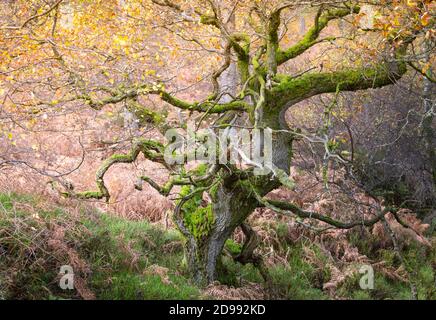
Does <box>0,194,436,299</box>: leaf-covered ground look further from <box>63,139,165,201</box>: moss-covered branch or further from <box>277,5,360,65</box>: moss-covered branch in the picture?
<box>277,5,360,65</box>: moss-covered branch

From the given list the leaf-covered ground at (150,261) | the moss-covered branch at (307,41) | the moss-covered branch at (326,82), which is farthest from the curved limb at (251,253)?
the moss-covered branch at (307,41)

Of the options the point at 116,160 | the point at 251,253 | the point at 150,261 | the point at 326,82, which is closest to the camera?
the point at 116,160

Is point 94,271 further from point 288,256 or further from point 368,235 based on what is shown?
point 368,235

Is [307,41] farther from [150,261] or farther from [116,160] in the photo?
[150,261]

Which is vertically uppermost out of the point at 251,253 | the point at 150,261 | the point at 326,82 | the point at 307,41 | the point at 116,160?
the point at 307,41

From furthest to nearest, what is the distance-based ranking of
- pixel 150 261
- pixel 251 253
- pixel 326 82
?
pixel 251 253 → pixel 150 261 → pixel 326 82

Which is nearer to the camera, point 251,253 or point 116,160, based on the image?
point 116,160

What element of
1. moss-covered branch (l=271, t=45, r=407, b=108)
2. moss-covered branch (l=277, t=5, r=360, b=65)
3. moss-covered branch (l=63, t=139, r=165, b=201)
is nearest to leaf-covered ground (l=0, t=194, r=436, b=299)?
moss-covered branch (l=63, t=139, r=165, b=201)

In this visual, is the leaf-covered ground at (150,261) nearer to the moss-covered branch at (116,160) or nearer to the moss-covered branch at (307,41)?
the moss-covered branch at (116,160)

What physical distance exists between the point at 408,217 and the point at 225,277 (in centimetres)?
592

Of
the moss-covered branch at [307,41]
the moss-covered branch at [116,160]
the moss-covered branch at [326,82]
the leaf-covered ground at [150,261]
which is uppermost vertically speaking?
the moss-covered branch at [307,41]

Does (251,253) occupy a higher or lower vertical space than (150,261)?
higher

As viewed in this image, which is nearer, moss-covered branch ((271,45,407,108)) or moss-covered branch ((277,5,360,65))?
moss-covered branch ((271,45,407,108))

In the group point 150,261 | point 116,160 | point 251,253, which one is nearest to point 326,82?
point 251,253
